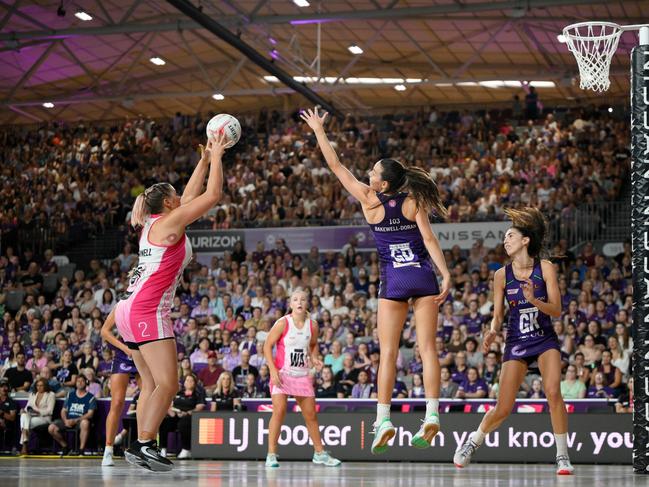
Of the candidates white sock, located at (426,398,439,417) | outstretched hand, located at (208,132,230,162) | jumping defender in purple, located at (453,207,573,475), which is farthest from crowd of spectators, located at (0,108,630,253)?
outstretched hand, located at (208,132,230,162)

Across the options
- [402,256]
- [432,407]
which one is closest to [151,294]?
[402,256]

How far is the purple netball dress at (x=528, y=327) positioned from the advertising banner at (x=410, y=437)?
4860 mm

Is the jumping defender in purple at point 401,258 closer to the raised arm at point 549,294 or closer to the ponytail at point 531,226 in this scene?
the raised arm at point 549,294

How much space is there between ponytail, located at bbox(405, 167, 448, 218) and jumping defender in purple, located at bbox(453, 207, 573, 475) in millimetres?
1677

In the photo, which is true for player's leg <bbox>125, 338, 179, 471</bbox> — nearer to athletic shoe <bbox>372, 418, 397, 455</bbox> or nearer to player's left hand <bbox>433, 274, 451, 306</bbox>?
athletic shoe <bbox>372, 418, 397, 455</bbox>

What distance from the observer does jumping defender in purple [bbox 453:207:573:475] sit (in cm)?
1042

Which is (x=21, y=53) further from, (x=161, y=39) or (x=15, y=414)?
(x=15, y=414)

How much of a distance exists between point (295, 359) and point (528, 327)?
13.5 feet

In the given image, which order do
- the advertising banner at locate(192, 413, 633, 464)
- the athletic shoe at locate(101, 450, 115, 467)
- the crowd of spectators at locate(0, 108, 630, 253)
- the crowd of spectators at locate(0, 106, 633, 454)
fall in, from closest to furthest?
the athletic shoe at locate(101, 450, 115, 467)
the advertising banner at locate(192, 413, 633, 464)
the crowd of spectators at locate(0, 106, 633, 454)
the crowd of spectators at locate(0, 108, 630, 253)

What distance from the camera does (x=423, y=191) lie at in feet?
30.1

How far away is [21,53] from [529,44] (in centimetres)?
1622

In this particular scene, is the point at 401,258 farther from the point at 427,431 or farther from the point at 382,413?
the point at 427,431

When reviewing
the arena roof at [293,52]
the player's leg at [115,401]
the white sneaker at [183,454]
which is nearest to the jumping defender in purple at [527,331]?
the player's leg at [115,401]

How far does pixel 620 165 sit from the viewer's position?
27203 mm
